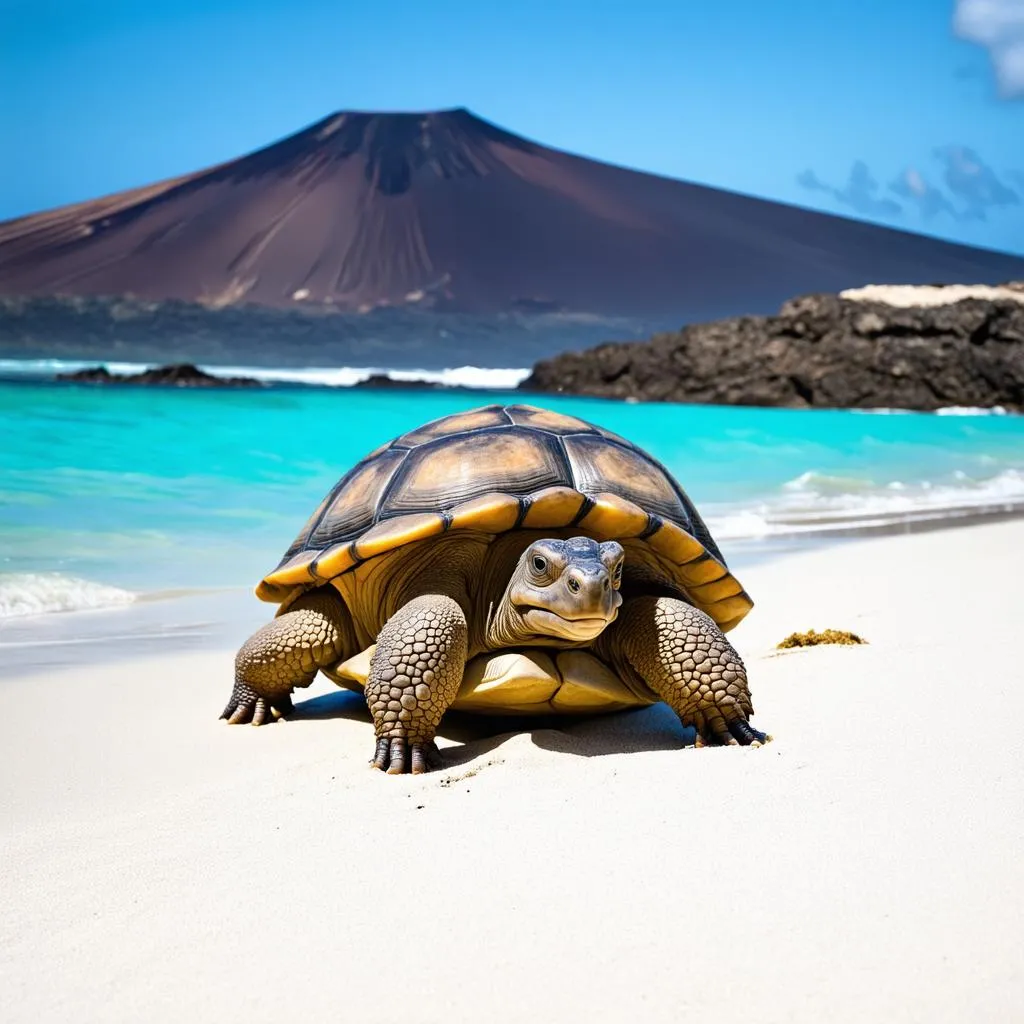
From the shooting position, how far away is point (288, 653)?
4.21 meters

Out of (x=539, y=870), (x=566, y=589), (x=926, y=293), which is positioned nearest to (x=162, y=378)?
(x=926, y=293)

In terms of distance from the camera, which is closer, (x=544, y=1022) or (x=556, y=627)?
(x=544, y=1022)

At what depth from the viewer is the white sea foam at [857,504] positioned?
456 inches

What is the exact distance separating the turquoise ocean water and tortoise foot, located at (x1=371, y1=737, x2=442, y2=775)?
101 inches

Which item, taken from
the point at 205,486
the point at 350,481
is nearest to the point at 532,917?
the point at 350,481

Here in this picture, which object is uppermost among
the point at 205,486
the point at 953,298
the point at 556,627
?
the point at 953,298

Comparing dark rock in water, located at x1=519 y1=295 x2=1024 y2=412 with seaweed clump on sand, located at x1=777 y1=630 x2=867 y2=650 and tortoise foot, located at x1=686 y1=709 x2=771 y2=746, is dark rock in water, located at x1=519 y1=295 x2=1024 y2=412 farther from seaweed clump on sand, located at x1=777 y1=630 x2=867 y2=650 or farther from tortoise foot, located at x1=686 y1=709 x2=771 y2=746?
tortoise foot, located at x1=686 y1=709 x2=771 y2=746

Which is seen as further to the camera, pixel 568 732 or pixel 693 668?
pixel 568 732

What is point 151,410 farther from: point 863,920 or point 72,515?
point 863,920

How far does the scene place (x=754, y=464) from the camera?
20953 mm

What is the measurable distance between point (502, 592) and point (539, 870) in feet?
5.08

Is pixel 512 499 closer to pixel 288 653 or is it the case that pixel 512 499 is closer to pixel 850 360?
pixel 288 653

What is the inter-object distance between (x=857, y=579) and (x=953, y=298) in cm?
5660

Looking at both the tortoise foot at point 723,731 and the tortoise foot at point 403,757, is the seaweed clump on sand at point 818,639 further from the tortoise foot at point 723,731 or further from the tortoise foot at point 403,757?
the tortoise foot at point 403,757
